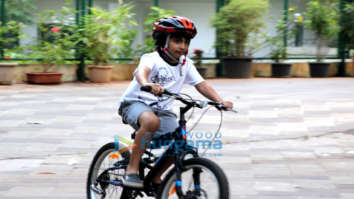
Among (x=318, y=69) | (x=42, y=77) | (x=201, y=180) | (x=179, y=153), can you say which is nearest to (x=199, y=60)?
(x=318, y=69)

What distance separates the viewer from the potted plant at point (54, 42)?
12891 millimetres

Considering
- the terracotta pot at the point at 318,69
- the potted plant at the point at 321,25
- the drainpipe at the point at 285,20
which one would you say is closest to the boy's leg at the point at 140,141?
the drainpipe at the point at 285,20

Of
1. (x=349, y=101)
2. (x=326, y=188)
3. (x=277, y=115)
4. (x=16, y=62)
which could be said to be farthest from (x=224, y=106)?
(x=16, y=62)

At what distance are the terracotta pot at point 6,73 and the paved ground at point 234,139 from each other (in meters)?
0.28

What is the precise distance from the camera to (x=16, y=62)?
12.9 m

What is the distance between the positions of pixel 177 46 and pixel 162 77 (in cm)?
25

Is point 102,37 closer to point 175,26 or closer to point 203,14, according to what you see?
point 203,14

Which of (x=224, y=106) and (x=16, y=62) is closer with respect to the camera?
(x=224, y=106)

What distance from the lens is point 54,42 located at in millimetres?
13195

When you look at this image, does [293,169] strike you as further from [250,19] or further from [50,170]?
[250,19]

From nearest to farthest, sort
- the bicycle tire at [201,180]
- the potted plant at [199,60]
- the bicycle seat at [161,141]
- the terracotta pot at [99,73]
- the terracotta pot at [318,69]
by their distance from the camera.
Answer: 1. the bicycle tire at [201,180]
2. the bicycle seat at [161,141]
3. the terracotta pot at [99,73]
4. the potted plant at [199,60]
5. the terracotta pot at [318,69]

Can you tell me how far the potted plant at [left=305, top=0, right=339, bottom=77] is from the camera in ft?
49.9

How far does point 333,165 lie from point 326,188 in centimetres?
101

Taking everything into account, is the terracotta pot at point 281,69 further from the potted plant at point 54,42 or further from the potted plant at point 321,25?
the potted plant at point 54,42
